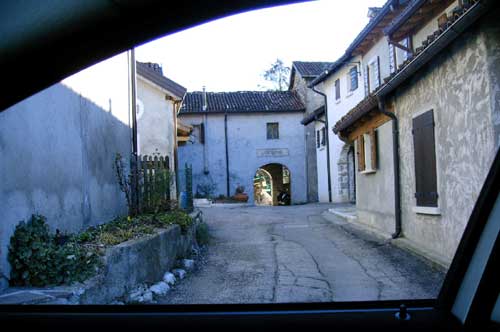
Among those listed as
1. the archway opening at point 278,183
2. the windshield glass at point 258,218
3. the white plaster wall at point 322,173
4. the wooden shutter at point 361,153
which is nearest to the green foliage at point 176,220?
the windshield glass at point 258,218

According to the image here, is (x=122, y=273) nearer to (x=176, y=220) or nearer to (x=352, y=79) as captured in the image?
(x=176, y=220)

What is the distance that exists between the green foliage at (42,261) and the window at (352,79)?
14.6m

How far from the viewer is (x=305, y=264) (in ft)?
23.9

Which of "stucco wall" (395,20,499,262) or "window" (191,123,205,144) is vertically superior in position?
"window" (191,123,205,144)

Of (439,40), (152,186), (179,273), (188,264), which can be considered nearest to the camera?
(439,40)

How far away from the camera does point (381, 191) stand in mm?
9984

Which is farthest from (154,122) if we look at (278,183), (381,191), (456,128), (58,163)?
(278,183)

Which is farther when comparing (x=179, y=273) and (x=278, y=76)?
(x=278, y=76)

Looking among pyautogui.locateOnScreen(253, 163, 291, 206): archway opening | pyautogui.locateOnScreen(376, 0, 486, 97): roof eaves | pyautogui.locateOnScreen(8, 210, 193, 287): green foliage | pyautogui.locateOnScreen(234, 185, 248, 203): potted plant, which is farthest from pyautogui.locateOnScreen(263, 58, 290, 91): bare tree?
pyautogui.locateOnScreen(8, 210, 193, 287): green foliage

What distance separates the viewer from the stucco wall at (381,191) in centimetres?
928

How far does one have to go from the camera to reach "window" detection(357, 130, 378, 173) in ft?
33.2

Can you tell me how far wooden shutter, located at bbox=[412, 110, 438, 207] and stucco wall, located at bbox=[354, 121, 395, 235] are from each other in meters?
1.41

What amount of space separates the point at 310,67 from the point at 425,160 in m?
20.6

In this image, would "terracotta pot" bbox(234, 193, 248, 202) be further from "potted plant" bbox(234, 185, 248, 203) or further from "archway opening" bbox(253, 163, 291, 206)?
"archway opening" bbox(253, 163, 291, 206)
